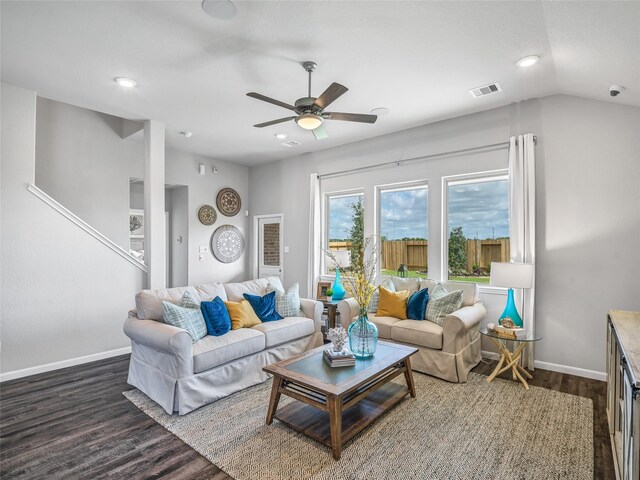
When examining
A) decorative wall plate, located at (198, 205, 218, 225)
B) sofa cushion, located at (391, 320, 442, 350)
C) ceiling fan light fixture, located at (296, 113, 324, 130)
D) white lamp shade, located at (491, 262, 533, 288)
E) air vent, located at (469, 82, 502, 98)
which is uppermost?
air vent, located at (469, 82, 502, 98)

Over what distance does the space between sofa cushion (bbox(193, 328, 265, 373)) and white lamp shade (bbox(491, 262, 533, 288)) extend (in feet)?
8.00

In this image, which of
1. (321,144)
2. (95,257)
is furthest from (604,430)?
(95,257)

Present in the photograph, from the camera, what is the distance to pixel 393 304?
13.1 feet

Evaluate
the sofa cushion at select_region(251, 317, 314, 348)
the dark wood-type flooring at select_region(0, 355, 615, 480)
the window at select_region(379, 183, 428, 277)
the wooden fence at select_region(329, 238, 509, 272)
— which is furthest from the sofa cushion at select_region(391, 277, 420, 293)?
the dark wood-type flooring at select_region(0, 355, 615, 480)

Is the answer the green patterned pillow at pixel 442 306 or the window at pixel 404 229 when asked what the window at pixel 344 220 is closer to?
the window at pixel 404 229

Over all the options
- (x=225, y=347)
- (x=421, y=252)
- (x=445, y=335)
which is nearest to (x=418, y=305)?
(x=445, y=335)

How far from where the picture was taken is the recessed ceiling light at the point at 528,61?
284cm

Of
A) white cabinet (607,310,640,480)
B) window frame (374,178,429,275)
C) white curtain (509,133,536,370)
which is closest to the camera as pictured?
white cabinet (607,310,640,480)

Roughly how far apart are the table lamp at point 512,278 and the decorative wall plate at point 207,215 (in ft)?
15.6

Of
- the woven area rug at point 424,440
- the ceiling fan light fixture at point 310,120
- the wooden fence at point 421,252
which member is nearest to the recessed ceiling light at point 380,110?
the ceiling fan light fixture at point 310,120

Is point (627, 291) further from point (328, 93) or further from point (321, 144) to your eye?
point (321, 144)

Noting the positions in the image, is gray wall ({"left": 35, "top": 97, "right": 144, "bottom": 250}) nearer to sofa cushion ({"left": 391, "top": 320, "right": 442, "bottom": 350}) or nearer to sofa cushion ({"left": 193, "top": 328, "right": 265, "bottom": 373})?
sofa cushion ({"left": 193, "top": 328, "right": 265, "bottom": 373})

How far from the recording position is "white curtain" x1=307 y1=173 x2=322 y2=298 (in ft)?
18.6

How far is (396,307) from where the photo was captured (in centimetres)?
397
